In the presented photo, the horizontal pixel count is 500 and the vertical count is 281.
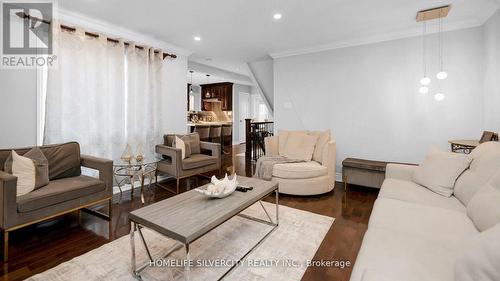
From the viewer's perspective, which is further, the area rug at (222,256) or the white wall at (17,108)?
the white wall at (17,108)

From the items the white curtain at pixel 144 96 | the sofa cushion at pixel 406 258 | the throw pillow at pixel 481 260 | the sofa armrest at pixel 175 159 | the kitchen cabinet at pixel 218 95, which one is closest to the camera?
the throw pillow at pixel 481 260

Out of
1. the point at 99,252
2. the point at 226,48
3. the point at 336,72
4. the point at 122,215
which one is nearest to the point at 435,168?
the point at 336,72

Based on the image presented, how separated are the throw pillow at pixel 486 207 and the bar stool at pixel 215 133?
20.6ft

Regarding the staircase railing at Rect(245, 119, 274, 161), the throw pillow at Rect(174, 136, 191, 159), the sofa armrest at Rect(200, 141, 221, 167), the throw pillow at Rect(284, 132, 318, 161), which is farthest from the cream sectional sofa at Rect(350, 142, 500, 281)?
the staircase railing at Rect(245, 119, 274, 161)

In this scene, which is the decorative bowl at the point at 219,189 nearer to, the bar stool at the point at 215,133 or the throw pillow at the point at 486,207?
the throw pillow at the point at 486,207

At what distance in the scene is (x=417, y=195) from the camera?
6.57 ft

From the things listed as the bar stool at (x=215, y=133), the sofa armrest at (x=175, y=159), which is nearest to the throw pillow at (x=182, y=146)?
the sofa armrest at (x=175, y=159)

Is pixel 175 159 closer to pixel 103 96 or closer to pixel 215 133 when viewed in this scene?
pixel 103 96

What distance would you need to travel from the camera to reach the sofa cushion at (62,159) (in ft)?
8.23

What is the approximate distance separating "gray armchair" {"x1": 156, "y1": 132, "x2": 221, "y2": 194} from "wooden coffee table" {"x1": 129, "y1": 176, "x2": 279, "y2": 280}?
4.61 feet

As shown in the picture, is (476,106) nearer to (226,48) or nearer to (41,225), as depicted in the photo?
(226,48)

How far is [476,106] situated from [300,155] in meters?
2.51

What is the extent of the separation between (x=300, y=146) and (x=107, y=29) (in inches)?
133

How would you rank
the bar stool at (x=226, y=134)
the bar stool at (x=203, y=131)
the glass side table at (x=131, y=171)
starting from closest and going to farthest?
the glass side table at (x=131, y=171)
the bar stool at (x=203, y=131)
the bar stool at (x=226, y=134)
